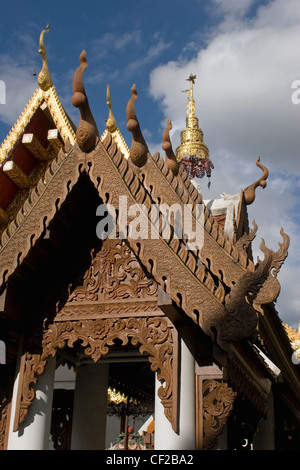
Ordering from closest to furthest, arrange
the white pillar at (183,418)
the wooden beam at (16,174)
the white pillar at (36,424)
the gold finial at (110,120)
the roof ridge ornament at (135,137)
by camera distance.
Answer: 1. the white pillar at (183,418)
2. the white pillar at (36,424)
3. the roof ridge ornament at (135,137)
4. the wooden beam at (16,174)
5. the gold finial at (110,120)

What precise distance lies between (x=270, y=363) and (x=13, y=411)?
2.90m

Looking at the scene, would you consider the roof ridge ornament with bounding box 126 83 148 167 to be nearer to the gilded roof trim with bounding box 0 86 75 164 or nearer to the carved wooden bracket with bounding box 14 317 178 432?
the carved wooden bracket with bounding box 14 317 178 432

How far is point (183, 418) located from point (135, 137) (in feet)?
8.13

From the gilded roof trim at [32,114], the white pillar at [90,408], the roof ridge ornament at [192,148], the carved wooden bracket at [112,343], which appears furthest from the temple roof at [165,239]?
the roof ridge ornament at [192,148]

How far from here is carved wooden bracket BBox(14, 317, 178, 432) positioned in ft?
13.9

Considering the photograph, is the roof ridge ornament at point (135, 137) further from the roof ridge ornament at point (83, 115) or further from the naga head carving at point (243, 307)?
the naga head carving at point (243, 307)

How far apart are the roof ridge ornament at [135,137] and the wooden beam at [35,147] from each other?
143 inches

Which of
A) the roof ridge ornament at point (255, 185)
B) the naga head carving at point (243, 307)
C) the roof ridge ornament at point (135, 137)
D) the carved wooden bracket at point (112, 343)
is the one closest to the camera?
the naga head carving at point (243, 307)

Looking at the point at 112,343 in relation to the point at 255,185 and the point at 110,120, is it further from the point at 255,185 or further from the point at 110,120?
the point at 110,120

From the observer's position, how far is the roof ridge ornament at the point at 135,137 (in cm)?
483

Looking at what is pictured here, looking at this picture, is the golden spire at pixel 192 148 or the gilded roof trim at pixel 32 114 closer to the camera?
the gilded roof trim at pixel 32 114

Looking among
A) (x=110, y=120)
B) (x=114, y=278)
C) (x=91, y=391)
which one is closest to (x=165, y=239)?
(x=114, y=278)

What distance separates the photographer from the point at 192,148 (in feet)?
38.7
